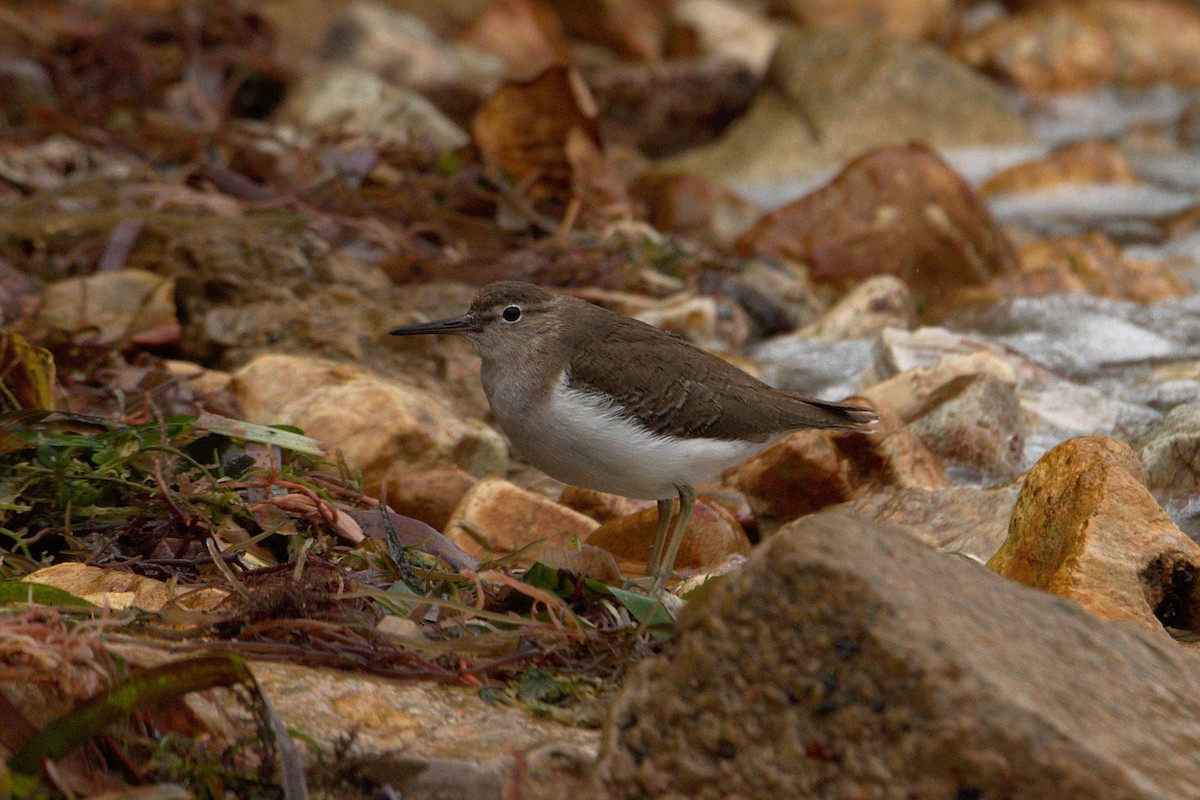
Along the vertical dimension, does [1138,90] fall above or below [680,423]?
above

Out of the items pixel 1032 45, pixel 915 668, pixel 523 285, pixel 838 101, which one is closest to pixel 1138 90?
pixel 1032 45

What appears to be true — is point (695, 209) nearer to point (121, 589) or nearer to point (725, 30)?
point (725, 30)

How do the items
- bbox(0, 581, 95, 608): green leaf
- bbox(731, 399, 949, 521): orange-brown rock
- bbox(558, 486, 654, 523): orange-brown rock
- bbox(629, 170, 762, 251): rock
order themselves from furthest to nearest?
bbox(629, 170, 762, 251): rock → bbox(558, 486, 654, 523): orange-brown rock → bbox(731, 399, 949, 521): orange-brown rock → bbox(0, 581, 95, 608): green leaf

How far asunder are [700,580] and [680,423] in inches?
24.7

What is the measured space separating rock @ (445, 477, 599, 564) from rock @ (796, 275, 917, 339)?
122 inches

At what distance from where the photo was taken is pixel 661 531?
4664 millimetres

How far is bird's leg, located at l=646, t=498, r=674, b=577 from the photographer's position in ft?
14.9

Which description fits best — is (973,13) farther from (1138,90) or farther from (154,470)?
(154,470)

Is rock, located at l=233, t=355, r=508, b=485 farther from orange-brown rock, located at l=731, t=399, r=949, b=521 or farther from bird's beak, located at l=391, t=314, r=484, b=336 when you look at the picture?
orange-brown rock, located at l=731, t=399, r=949, b=521

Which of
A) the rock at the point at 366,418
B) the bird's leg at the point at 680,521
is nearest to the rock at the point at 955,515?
the bird's leg at the point at 680,521

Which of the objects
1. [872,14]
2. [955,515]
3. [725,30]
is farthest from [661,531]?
[872,14]

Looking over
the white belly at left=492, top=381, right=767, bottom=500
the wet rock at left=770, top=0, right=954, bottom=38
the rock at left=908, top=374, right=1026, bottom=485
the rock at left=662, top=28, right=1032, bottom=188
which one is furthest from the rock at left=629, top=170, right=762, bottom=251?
the wet rock at left=770, top=0, right=954, bottom=38

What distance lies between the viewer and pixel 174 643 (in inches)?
117

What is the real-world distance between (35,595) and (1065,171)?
32.8ft
